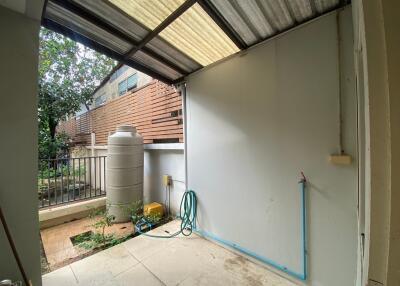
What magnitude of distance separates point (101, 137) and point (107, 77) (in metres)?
2.70

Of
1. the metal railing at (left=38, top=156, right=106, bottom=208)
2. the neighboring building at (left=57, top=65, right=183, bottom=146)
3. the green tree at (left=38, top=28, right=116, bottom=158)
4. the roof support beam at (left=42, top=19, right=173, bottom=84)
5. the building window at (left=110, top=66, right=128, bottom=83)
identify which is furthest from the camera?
the building window at (left=110, top=66, right=128, bottom=83)

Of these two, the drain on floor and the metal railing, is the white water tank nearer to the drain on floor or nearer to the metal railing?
the drain on floor

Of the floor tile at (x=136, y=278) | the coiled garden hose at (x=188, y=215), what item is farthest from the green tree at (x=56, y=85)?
the floor tile at (x=136, y=278)

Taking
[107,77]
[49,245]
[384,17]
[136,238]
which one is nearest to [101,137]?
[107,77]

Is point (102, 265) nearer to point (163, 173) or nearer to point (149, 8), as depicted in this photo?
point (163, 173)

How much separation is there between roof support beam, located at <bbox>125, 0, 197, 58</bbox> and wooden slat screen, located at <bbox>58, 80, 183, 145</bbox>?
1142mm

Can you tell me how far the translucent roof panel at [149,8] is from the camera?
1837 millimetres

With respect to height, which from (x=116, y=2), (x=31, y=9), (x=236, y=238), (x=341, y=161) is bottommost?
(x=236, y=238)

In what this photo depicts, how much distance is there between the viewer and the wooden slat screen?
367 centimetres

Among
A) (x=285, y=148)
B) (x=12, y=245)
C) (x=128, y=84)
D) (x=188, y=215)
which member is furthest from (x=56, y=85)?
(x=285, y=148)

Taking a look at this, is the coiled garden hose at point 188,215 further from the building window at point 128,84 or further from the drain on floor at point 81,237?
the building window at point 128,84

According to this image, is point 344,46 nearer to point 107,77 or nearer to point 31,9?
point 31,9

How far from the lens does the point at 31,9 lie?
1.43 m

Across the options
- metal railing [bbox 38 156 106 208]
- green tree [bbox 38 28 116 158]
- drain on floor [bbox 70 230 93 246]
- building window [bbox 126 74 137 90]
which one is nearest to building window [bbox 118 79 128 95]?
building window [bbox 126 74 137 90]
